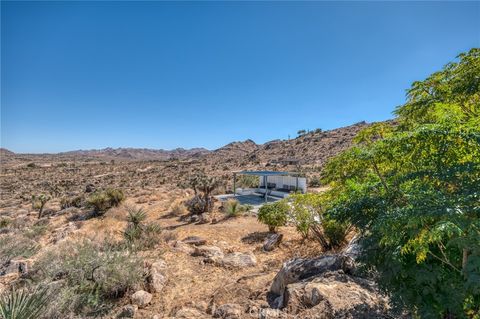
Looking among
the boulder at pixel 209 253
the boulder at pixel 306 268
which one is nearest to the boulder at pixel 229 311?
the boulder at pixel 306 268

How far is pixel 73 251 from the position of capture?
680cm

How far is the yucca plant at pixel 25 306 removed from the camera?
3.96 meters

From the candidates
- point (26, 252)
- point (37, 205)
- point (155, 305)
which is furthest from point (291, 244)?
point (37, 205)

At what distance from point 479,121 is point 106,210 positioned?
60.2 ft

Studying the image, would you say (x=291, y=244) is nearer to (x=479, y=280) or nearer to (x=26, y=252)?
(x=479, y=280)

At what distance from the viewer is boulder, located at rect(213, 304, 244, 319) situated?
14.0 feet

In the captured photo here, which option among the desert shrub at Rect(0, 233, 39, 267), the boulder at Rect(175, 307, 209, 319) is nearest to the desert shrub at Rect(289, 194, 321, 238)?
the boulder at Rect(175, 307, 209, 319)

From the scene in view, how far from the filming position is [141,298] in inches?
210

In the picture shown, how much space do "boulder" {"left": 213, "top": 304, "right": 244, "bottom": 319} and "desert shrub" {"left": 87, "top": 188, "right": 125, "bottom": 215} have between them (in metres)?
14.9

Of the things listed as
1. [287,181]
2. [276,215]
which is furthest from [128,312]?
[287,181]

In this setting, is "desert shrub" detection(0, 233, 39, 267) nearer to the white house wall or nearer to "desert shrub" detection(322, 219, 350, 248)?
"desert shrub" detection(322, 219, 350, 248)

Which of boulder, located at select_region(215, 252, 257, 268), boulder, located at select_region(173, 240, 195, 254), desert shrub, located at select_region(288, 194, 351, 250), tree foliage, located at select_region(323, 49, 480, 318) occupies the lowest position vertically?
boulder, located at select_region(173, 240, 195, 254)

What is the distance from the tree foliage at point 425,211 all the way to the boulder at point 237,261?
4200mm

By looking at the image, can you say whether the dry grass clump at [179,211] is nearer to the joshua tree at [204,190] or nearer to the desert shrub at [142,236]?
the joshua tree at [204,190]
